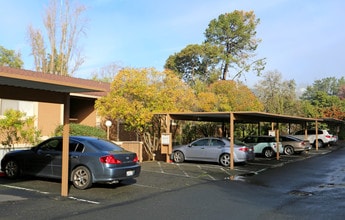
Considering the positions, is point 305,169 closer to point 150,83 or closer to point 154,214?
point 150,83

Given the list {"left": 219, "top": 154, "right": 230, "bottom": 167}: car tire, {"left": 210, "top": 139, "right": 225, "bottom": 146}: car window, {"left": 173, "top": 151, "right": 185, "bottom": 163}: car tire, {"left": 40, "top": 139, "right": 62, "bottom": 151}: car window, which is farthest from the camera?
{"left": 173, "top": 151, "right": 185, "bottom": 163}: car tire

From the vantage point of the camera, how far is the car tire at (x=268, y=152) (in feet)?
75.4

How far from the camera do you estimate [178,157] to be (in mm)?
19016

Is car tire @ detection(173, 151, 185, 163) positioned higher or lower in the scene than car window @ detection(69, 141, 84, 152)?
lower

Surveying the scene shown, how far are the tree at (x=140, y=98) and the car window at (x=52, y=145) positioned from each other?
7.43 meters

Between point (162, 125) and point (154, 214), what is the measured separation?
47.3 ft

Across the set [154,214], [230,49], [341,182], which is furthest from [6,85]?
[230,49]

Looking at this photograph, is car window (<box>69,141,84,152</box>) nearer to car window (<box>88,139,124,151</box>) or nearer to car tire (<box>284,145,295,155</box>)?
car window (<box>88,139,124,151</box>)

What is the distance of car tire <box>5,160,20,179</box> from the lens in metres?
11.6

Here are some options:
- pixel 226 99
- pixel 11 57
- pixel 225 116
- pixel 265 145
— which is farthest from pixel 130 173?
pixel 11 57

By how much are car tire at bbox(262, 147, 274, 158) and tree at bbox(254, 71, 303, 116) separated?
1923 centimetres

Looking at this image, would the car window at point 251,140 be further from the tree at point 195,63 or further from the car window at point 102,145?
the tree at point 195,63

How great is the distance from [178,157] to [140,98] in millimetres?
3585

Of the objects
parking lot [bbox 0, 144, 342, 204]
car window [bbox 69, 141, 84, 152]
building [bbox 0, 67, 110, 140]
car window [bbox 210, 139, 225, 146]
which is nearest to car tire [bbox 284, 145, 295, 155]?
car window [bbox 210, 139, 225, 146]
